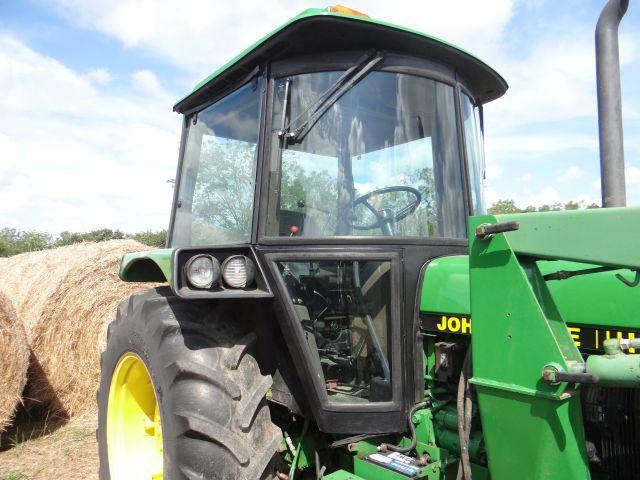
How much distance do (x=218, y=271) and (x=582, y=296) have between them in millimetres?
1384

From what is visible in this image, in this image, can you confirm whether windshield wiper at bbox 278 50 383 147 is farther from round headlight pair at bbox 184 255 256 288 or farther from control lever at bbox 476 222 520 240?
control lever at bbox 476 222 520 240

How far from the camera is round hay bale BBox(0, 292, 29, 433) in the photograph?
4906 millimetres

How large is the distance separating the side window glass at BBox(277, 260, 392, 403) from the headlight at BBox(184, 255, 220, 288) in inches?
11.6

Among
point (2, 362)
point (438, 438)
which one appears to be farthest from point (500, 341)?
point (2, 362)

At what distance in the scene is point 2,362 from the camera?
499 cm

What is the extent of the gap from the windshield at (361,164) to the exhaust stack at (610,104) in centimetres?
72

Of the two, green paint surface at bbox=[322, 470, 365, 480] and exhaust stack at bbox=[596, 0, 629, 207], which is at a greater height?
exhaust stack at bbox=[596, 0, 629, 207]

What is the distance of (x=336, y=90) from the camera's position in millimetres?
2582

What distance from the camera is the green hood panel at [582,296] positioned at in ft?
6.51

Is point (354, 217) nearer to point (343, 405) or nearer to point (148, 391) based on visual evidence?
point (343, 405)

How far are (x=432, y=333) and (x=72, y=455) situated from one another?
340 cm

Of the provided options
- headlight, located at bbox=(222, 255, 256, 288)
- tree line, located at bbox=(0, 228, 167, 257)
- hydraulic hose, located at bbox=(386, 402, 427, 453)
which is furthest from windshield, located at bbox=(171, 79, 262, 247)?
tree line, located at bbox=(0, 228, 167, 257)

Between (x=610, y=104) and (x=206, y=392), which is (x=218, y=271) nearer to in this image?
(x=206, y=392)

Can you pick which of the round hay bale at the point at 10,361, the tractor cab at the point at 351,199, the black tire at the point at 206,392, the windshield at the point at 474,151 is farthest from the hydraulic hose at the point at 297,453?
the round hay bale at the point at 10,361
